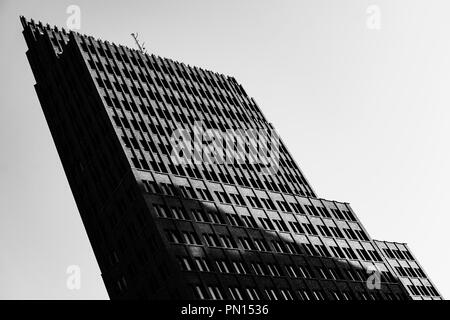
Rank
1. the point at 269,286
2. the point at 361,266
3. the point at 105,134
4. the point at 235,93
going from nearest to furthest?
the point at 269,286 → the point at 105,134 → the point at 361,266 → the point at 235,93

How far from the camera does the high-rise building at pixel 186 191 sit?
60.2m

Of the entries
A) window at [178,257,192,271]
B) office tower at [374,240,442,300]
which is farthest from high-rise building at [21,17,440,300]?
office tower at [374,240,442,300]

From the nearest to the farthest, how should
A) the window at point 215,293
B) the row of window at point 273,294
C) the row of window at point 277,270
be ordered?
the row of window at point 273,294
the window at point 215,293
the row of window at point 277,270

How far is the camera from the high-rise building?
197 ft

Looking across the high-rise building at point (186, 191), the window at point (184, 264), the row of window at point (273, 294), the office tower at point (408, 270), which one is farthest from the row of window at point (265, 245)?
the office tower at point (408, 270)

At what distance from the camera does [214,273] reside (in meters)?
57.8

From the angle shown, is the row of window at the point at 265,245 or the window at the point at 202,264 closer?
the window at the point at 202,264

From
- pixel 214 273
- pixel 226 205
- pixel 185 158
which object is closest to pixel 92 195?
pixel 185 158

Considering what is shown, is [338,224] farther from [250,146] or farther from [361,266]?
[250,146]

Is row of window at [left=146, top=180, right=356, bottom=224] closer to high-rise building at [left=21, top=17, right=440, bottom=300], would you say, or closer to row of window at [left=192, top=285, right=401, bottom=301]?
high-rise building at [left=21, top=17, right=440, bottom=300]

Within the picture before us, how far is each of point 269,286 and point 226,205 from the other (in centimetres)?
1205

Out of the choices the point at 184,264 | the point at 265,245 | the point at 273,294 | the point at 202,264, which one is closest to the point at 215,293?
the point at 202,264

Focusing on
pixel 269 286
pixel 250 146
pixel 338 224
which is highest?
pixel 250 146

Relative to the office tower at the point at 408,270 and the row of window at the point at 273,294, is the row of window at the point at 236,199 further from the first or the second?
the row of window at the point at 273,294
